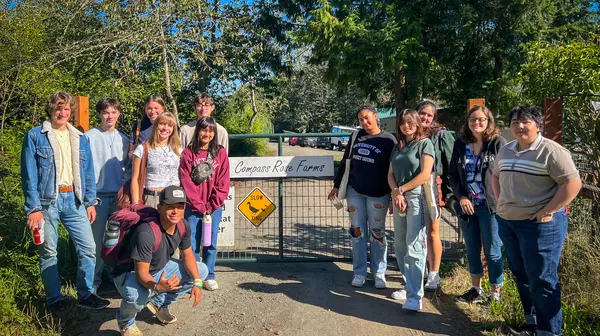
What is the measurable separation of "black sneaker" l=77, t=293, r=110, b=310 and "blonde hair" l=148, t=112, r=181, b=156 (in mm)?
1537

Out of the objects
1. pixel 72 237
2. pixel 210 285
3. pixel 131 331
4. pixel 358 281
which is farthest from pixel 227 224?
pixel 131 331

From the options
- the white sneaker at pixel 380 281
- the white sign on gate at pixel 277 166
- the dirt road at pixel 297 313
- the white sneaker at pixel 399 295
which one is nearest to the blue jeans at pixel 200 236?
the dirt road at pixel 297 313

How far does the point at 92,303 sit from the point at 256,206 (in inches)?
86.7

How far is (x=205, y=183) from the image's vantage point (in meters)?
4.77

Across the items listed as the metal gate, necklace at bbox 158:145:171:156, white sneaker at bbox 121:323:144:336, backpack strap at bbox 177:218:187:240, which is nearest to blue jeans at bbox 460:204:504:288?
the metal gate

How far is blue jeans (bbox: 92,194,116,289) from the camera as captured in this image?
479 centimetres

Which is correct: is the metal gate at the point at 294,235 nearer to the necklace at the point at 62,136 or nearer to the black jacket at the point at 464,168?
the black jacket at the point at 464,168

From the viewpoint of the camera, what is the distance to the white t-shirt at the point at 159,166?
14.9 feet

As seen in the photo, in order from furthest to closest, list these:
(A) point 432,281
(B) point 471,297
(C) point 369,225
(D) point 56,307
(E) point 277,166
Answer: (E) point 277,166 → (C) point 369,225 → (A) point 432,281 → (B) point 471,297 → (D) point 56,307

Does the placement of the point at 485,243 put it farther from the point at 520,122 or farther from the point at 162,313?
the point at 162,313

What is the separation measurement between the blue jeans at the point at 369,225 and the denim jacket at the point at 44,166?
2.68 meters

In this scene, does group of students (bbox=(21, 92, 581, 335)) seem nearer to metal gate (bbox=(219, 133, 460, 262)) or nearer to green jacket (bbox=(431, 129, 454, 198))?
green jacket (bbox=(431, 129, 454, 198))

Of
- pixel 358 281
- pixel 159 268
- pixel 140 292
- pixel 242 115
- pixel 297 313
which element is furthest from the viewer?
pixel 242 115

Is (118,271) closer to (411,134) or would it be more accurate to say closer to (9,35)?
(411,134)
